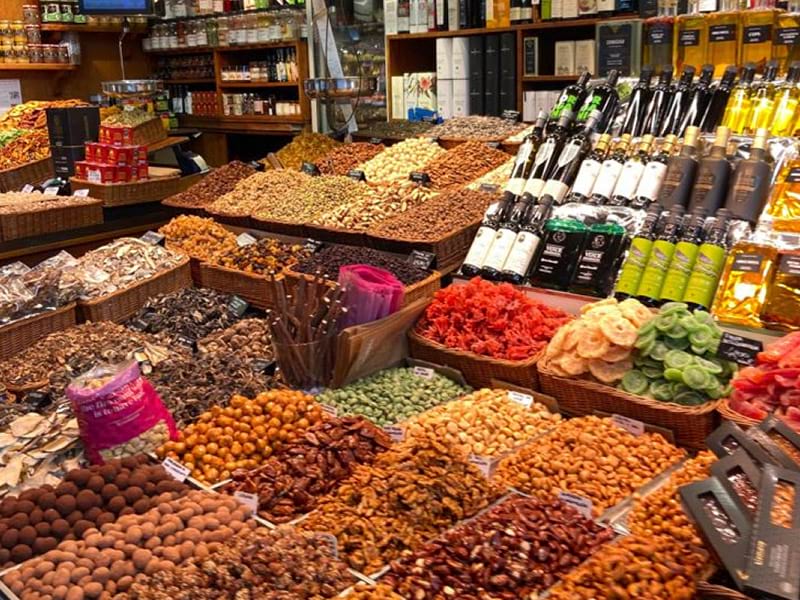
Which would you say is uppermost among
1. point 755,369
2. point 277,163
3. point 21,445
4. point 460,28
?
point 460,28

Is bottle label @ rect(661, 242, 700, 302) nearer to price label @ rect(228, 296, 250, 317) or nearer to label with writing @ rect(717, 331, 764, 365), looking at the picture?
label with writing @ rect(717, 331, 764, 365)

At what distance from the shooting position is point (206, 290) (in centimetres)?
388

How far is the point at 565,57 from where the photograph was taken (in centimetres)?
557

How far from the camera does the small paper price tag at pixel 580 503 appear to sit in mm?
2047

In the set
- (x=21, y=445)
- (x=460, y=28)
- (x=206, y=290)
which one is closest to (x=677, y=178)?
(x=206, y=290)

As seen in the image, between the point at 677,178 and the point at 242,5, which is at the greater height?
the point at 242,5

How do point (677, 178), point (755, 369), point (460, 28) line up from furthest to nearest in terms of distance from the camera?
point (460, 28) → point (677, 178) → point (755, 369)

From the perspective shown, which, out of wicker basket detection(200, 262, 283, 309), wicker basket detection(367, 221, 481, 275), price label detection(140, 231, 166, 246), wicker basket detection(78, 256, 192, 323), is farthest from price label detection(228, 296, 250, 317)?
price label detection(140, 231, 166, 246)

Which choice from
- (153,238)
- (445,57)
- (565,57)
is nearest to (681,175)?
(153,238)

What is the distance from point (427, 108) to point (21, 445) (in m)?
4.36

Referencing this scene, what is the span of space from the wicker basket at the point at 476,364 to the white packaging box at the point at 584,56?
10.3 feet

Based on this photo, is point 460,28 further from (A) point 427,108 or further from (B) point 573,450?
(B) point 573,450

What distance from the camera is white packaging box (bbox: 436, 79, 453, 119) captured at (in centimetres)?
598

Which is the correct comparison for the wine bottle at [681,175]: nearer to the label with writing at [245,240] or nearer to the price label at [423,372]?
the price label at [423,372]
